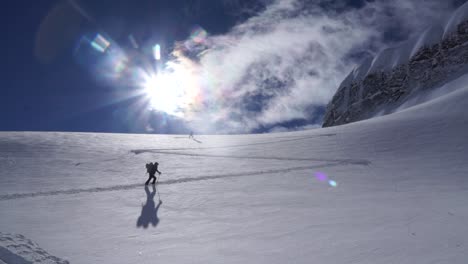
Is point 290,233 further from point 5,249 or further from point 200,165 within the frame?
point 200,165

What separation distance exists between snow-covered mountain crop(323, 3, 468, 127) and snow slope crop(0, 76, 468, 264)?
Answer: 225 feet

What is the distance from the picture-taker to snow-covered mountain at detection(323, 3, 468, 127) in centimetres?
8569

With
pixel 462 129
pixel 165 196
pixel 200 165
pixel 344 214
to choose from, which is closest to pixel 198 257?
pixel 344 214

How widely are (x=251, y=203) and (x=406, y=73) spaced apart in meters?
112

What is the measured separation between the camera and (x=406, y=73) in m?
102

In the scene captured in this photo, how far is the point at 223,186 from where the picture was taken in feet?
34.9

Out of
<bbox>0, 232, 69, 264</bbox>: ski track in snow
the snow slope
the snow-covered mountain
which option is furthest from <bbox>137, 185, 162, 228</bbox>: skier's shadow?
the snow-covered mountain

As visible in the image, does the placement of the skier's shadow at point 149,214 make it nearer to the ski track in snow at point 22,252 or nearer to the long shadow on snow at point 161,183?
the long shadow on snow at point 161,183

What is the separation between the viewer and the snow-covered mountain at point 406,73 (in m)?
85.7

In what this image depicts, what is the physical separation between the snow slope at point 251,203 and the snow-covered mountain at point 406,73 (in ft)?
225

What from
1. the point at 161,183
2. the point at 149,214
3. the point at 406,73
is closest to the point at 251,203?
the point at 149,214

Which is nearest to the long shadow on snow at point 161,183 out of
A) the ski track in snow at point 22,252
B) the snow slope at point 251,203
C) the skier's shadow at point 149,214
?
the snow slope at point 251,203

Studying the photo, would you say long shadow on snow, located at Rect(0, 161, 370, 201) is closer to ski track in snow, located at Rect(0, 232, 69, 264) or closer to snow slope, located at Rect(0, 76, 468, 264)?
snow slope, located at Rect(0, 76, 468, 264)

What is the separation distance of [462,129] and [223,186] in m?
13.9
